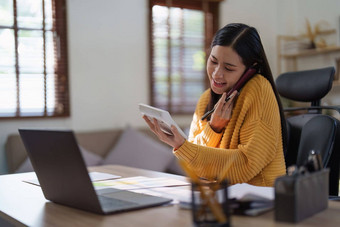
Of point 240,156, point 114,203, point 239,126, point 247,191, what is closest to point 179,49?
point 239,126

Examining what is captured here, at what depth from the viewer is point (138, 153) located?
3676mm

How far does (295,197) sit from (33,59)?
2.98 m

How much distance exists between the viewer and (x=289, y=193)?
0.92 m

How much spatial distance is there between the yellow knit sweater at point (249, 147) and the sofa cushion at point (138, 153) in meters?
2.11

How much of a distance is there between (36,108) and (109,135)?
0.65 m

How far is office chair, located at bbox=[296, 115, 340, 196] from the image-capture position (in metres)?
1.73

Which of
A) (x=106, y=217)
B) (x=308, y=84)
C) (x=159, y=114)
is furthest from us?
(x=308, y=84)

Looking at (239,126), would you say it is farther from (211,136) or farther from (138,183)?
(138,183)

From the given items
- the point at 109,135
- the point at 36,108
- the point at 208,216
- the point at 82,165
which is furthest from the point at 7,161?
the point at 208,216

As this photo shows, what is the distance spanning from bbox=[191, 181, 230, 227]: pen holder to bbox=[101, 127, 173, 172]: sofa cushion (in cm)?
276

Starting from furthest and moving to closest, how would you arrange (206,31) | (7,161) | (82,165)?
(206,31) → (7,161) → (82,165)

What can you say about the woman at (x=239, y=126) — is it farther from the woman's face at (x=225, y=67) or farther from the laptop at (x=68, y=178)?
the laptop at (x=68, y=178)

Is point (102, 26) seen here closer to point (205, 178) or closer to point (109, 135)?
point (109, 135)

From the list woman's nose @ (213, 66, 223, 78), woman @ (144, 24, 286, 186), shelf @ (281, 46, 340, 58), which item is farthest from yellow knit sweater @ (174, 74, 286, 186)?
shelf @ (281, 46, 340, 58)
